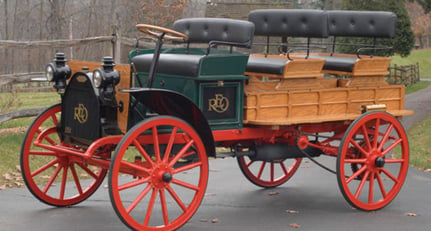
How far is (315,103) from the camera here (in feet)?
24.4

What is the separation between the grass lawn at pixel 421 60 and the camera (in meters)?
40.1

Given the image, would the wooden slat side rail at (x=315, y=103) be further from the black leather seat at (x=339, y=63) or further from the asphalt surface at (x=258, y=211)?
the asphalt surface at (x=258, y=211)

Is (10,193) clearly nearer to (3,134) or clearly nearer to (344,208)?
(3,134)

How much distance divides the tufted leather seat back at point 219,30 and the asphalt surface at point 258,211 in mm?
1673

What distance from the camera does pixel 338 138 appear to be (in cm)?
782

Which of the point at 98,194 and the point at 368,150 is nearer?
the point at 368,150

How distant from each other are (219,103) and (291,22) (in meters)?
2.19

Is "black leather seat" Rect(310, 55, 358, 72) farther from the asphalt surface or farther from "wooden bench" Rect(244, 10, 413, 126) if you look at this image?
the asphalt surface

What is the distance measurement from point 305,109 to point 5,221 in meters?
3.06

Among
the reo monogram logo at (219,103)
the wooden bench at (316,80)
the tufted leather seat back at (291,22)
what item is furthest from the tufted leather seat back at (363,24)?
the reo monogram logo at (219,103)

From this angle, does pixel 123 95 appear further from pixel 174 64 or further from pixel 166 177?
pixel 166 177

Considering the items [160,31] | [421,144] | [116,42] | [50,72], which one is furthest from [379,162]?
[116,42]

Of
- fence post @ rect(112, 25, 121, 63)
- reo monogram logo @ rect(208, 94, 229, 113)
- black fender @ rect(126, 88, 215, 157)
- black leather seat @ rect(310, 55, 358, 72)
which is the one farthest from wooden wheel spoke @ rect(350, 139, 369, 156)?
fence post @ rect(112, 25, 121, 63)

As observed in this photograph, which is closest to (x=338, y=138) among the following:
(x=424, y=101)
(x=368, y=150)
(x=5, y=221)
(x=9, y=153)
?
(x=368, y=150)
